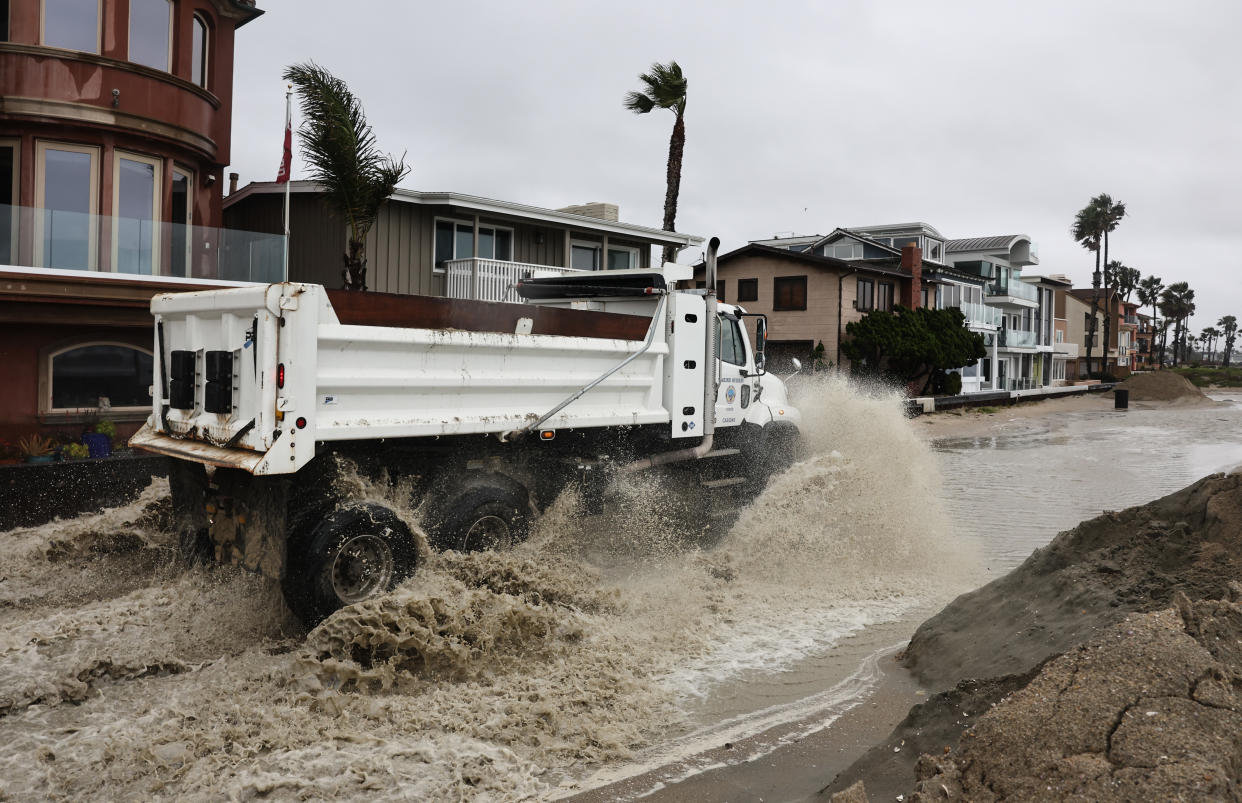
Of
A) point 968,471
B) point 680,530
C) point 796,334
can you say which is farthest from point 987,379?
→ point 680,530

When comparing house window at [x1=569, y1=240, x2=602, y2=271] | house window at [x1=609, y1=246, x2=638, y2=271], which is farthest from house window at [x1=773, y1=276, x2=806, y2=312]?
house window at [x1=569, y1=240, x2=602, y2=271]

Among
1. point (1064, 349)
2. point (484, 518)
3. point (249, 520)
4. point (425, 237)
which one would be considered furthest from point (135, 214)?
point (1064, 349)

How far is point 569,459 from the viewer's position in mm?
8414

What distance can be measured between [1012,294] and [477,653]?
204 ft

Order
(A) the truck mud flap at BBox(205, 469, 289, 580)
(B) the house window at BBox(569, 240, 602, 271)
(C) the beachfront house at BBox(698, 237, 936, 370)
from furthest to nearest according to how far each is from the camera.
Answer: (C) the beachfront house at BBox(698, 237, 936, 370), (B) the house window at BBox(569, 240, 602, 271), (A) the truck mud flap at BBox(205, 469, 289, 580)

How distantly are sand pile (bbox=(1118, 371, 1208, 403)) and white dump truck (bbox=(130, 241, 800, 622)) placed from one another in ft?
164

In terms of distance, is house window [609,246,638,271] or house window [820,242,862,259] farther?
house window [820,242,862,259]

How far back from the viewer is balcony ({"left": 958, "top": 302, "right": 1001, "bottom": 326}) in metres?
50.9

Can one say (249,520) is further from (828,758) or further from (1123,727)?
(1123,727)

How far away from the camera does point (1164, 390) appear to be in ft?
167

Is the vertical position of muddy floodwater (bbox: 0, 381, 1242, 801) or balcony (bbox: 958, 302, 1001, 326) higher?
balcony (bbox: 958, 302, 1001, 326)

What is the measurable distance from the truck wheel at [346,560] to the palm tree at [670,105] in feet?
77.9

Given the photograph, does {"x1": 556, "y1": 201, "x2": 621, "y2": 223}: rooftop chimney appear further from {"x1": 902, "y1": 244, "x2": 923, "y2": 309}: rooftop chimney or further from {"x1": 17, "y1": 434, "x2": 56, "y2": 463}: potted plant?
{"x1": 902, "y1": 244, "x2": 923, "y2": 309}: rooftop chimney

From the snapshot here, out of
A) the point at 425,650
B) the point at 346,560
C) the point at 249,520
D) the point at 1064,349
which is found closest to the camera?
the point at 425,650
